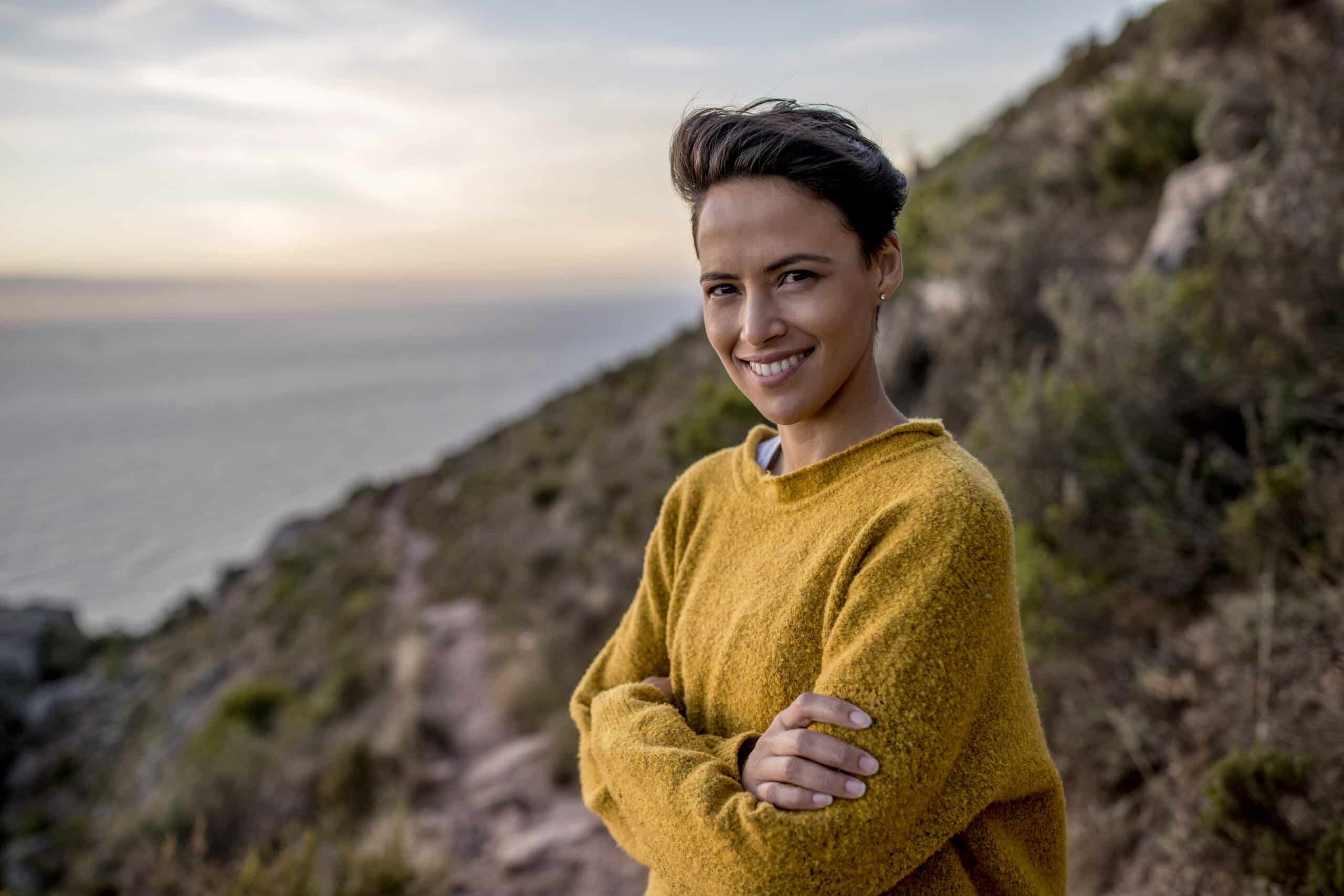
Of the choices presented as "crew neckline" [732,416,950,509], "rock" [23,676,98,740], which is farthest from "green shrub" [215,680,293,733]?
"crew neckline" [732,416,950,509]

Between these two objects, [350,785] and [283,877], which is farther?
[350,785]

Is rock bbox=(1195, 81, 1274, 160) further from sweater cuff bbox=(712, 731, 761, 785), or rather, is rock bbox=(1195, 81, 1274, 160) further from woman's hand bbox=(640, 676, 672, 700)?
sweater cuff bbox=(712, 731, 761, 785)

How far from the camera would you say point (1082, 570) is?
156 inches

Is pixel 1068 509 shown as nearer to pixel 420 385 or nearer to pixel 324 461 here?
pixel 324 461

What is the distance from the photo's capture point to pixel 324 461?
136 feet

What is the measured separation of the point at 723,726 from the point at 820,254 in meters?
0.84

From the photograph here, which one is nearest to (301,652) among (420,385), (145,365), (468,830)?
(468,830)

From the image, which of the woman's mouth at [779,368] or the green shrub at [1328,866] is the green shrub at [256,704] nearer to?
the green shrub at [1328,866]

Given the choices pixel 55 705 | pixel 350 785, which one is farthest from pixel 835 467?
pixel 55 705

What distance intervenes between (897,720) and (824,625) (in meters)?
0.21

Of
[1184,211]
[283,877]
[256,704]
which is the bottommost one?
[256,704]

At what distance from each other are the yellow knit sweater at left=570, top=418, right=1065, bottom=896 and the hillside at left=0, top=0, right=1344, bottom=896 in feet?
5.50

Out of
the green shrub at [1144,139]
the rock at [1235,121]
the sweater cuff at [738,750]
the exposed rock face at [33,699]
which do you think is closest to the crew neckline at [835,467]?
the sweater cuff at [738,750]

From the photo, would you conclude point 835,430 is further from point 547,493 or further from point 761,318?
point 547,493
